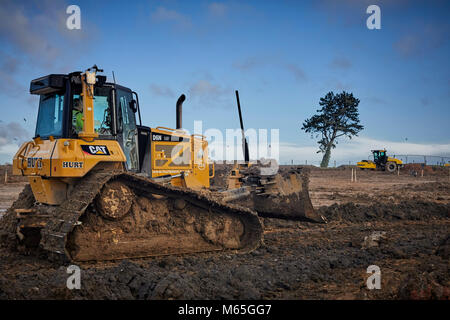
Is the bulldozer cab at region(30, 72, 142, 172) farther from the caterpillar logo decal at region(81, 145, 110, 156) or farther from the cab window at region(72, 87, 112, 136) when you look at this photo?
the caterpillar logo decal at region(81, 145, 110, 156)

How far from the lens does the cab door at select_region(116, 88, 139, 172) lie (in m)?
7.93

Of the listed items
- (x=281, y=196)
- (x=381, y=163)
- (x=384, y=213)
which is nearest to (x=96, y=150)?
(x=281, y=196)

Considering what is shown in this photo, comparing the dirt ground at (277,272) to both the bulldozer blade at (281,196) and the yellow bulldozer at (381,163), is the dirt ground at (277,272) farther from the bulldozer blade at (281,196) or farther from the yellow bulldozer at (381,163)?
the yellow bulldozer at (381,163)

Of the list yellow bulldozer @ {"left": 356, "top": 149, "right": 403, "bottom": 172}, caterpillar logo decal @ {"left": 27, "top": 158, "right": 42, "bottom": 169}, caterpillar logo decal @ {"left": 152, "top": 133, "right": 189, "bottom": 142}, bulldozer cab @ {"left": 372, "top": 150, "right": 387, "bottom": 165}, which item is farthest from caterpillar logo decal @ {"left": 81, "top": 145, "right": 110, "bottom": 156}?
bulldozer cab @ {"left": 372, "top": 150, "right": 387, "bottom": 165}

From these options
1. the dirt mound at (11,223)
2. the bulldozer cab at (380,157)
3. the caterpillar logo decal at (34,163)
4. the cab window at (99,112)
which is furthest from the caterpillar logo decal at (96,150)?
the bulldozer cab at (380,157)

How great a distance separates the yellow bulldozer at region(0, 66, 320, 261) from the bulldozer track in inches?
0.7

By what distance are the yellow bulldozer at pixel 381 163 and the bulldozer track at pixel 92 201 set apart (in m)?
40.7

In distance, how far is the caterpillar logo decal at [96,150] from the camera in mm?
6957

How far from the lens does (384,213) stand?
12742mm

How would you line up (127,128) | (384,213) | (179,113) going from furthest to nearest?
(384,213), (179,113), (127,128)

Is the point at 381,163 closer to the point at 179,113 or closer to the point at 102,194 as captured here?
the point at 179,113

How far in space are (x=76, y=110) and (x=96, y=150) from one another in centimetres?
89
